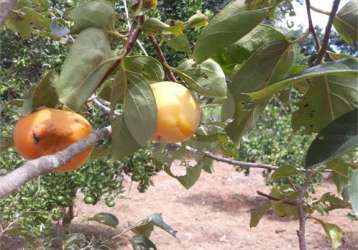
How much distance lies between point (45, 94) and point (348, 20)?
0.41 meters

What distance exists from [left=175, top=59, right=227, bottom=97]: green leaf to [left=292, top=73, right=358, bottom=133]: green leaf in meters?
0.13

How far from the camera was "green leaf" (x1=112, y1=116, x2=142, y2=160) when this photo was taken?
2.17ft

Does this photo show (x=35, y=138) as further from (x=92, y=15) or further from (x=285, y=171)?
(x=285, y=171)

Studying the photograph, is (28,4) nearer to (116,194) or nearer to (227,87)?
(227,87)

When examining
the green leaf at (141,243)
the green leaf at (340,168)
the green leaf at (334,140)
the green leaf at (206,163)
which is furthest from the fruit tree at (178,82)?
the green leaf at (141,243)

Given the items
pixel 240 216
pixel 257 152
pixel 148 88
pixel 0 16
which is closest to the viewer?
pixel 0 16

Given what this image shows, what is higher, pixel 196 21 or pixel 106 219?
pixel 196 21

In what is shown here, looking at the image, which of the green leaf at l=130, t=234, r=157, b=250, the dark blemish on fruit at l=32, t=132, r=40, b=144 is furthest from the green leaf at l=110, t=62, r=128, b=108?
the green leaf at l=130, t=234, r=157, b=250

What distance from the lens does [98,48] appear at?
57 centimetres

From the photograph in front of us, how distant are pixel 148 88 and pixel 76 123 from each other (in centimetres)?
12

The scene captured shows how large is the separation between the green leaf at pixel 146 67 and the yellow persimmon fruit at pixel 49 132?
0.11 m

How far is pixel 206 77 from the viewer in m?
0.67

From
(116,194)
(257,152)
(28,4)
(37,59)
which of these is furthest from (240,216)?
(28,4)

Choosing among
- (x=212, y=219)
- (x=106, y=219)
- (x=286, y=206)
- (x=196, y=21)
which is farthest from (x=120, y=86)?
(x=212, y=219)
